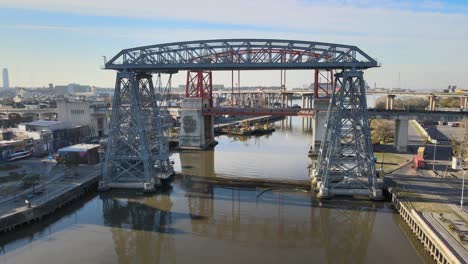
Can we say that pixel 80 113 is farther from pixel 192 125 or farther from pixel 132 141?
pixel 132 141

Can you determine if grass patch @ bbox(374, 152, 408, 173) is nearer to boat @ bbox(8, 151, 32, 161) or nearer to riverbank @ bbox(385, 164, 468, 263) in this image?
riverbank @ bbox(385, 164, 468, 263)

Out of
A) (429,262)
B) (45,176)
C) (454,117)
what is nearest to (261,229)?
(429,262)

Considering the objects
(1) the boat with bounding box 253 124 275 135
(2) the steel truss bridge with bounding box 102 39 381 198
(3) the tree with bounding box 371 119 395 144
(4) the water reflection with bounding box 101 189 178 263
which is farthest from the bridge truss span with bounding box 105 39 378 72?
(1) the boat with bounding box 253 124 275 135

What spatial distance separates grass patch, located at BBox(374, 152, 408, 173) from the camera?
3350 centimetres

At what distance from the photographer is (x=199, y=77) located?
171 ft

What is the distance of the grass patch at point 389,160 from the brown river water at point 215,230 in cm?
843

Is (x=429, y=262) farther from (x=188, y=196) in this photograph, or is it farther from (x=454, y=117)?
(x=454, y=117)

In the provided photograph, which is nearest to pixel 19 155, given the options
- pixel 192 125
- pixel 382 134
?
pixel 192 125

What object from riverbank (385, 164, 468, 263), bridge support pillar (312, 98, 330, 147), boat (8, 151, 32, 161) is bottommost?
riverbank (385, 164, 468, 263)

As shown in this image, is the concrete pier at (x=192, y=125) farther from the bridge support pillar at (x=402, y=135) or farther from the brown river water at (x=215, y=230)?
the bridge support pillar at (x=402, y=135)

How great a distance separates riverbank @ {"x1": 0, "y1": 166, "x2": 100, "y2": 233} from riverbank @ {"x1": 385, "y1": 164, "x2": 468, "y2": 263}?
23691 mm

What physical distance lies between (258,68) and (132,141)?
12818 mm

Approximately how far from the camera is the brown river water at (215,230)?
61.6 ft

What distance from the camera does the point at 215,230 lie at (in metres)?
22.2
